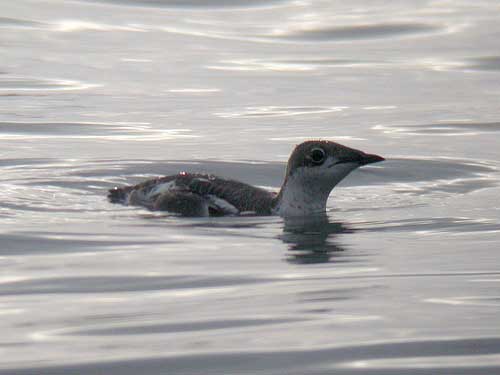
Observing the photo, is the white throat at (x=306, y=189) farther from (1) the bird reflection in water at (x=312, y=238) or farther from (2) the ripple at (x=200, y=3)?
(2) the ripple at (x=200, y=3)

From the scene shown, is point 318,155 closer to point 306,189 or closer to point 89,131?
point 306,189

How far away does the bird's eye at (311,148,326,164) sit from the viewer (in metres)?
11.3

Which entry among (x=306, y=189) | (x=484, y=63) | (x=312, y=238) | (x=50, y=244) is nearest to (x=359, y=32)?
(x=484, y=63)

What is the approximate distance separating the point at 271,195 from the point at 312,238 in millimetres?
1485

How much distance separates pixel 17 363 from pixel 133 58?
49.8 feet

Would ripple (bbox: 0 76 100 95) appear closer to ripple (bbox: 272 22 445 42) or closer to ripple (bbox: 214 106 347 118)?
ripple (bbox: 214 106 347 118)

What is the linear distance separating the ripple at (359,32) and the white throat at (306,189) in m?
12.6

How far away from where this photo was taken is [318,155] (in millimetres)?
11367

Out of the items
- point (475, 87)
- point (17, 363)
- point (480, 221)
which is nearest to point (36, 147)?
point (480, 221)

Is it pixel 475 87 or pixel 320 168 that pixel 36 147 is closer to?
pixel 320 168

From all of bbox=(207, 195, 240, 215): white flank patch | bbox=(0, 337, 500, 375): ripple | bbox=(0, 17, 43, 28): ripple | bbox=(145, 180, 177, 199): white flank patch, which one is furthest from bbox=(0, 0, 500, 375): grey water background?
bbox=(145, 180, 177, 199): white flank patch

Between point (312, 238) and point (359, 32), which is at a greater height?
point (359, 32)

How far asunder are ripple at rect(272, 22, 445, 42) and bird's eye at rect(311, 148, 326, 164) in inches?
499

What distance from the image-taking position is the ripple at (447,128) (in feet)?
52.4
